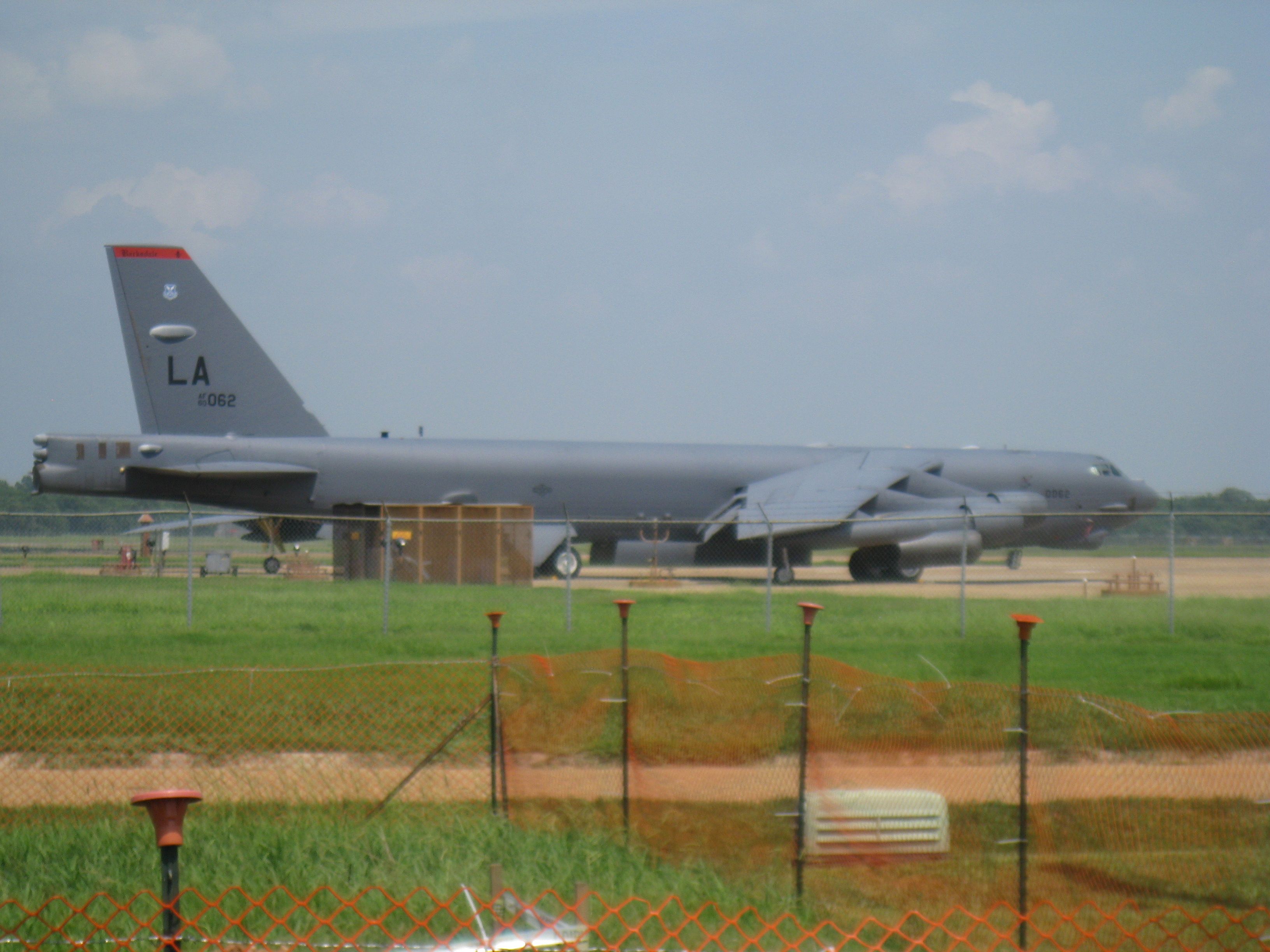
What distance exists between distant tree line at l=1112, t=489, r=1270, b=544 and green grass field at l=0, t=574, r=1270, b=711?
970 millimetres

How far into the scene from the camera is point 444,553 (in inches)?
960

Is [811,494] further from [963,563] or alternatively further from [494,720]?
[494,720]

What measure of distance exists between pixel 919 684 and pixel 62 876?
504 centimetres

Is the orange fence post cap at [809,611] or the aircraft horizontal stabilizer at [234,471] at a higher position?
the aircraft horizontal stabilizer at [234,471]

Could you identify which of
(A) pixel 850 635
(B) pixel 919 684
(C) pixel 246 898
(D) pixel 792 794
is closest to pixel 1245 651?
(A) pixel 850 635

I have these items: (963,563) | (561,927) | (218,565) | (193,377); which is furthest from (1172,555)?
(193,377)

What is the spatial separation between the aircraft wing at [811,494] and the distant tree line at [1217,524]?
8902 millimetres

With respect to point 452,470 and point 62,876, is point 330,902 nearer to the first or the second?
point 62,876

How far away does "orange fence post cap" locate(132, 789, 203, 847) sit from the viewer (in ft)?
12.2

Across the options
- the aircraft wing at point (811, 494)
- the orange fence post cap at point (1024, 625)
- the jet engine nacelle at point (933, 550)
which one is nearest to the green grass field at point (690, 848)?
the orange fence post cap at point (1024, 625)

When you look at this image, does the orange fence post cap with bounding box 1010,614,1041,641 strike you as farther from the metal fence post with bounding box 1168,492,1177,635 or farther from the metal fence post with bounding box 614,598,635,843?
the metal fence post with bounding box 1168,492,1177,635

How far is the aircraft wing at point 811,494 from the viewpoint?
28734mm

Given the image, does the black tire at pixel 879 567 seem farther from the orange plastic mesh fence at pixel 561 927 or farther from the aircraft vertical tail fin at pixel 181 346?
the orange plastic mesh fence at pixel 561 927

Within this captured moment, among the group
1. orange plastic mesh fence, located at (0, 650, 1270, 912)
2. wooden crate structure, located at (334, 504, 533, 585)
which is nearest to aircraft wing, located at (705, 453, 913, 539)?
wooden crate structure, located at (334, 504, 533, 585)
